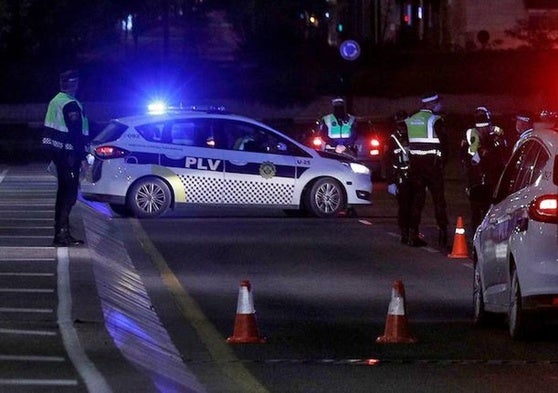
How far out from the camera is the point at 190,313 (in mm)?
12570

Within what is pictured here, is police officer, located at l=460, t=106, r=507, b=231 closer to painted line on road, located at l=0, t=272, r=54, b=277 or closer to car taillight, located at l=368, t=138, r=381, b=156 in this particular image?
painted line on road, located at l=0, t=272, r=54, b=277

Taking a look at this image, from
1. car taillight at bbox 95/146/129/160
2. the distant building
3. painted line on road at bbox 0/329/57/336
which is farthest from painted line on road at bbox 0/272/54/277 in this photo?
the distant building

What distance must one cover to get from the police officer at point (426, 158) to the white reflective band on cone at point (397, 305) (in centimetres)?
783

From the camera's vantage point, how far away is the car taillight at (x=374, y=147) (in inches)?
1164

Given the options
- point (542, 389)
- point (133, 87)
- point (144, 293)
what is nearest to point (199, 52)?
point (133, 87)

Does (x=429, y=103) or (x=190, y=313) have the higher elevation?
(x=429, y=103)

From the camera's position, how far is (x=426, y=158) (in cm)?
1864

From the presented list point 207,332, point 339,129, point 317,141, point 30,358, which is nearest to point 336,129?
point 339,129

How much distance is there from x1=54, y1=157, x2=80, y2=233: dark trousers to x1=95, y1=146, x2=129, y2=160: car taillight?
17.4 feet

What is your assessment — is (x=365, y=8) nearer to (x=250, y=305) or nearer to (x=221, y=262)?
(x=221, y=262)

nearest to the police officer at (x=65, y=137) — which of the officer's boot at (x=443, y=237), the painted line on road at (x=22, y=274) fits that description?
the painted line on road at (x=22, y=274)

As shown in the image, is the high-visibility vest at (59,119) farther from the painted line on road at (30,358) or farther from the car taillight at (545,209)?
the car taillight at (545,209)

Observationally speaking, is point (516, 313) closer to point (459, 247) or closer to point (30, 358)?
point (30, 358)

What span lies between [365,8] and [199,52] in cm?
1087
